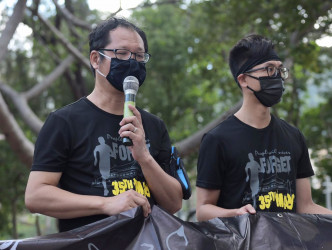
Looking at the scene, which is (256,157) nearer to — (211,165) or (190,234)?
(211,165)

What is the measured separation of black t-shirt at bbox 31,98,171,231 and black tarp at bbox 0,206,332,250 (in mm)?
172

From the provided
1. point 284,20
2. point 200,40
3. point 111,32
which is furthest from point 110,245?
point 200,40

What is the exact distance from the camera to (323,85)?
17406mm

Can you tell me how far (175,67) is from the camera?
50.4ft

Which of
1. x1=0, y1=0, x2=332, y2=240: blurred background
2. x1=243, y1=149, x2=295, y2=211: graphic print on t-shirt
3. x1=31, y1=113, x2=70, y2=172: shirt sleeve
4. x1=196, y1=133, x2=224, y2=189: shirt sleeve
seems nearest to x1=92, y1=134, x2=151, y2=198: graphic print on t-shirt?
x1=31, y1=113, x2=70, y2=172: shirt sleeve

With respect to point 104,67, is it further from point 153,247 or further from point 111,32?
point 153,247

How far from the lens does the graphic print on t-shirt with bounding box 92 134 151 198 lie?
8.58 feet

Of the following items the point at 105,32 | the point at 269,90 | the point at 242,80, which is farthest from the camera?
the point at 242,80

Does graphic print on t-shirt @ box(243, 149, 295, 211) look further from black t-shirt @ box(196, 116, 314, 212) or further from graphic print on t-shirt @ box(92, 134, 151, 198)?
graphic print on t-shirt @ box(92, 134, 151, 198)

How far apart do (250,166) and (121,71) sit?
0.92m

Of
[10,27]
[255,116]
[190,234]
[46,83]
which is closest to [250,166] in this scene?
[255,116]

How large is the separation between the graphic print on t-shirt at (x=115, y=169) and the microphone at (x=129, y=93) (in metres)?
0.25

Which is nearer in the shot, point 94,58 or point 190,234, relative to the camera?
point 190,234

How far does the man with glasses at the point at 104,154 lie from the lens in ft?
8.17
